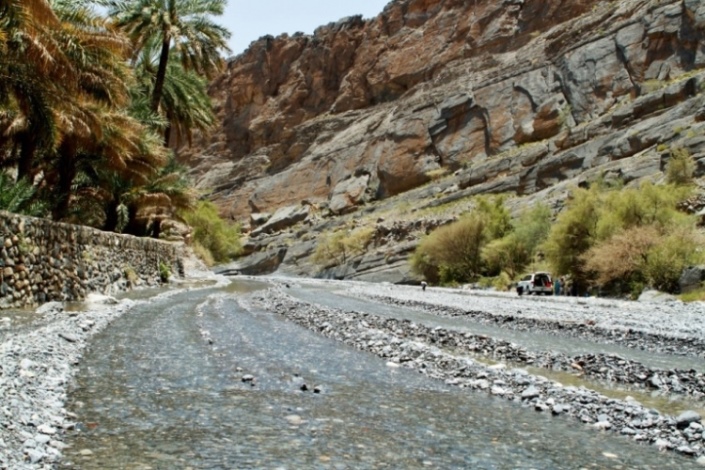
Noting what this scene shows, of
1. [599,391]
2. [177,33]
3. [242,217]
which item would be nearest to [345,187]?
[242,217]

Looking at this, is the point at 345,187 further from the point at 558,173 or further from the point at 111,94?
the point at 111,94

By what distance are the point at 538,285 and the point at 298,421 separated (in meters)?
28.9

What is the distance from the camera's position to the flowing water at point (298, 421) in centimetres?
547

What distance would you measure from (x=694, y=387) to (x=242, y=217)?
11355 cm

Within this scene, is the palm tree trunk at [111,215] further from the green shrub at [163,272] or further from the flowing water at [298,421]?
the flowing water at [298,421]

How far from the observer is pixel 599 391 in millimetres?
8695

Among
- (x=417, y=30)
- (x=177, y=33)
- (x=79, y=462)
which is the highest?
(x=417, y=30)

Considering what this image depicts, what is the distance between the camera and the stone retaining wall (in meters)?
14.6

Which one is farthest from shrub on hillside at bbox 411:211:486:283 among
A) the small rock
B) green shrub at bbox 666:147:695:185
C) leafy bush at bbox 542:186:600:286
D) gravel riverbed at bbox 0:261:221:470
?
the small rock

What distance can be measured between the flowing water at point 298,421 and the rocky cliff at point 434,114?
124 ft

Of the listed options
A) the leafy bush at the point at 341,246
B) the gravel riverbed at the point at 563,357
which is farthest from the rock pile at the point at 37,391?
the leafy bush at the point at 341,246

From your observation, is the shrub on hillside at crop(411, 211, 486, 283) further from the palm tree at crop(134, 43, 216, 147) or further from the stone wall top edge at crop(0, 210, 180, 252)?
the stone wall top edge at crop(0, 210, 180, 252)

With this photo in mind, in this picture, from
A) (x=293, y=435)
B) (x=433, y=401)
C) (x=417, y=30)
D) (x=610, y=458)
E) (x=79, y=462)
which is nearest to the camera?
(x=79, y=462)

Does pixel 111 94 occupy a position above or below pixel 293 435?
above
